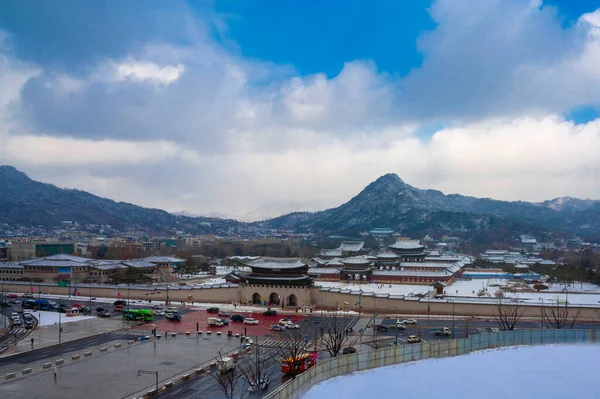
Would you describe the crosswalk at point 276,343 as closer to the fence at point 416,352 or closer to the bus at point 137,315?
the bus at point 137,315

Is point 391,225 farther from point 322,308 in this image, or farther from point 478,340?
point 478,340

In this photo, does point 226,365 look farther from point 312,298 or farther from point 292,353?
point 312,298

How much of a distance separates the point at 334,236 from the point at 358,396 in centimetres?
15892

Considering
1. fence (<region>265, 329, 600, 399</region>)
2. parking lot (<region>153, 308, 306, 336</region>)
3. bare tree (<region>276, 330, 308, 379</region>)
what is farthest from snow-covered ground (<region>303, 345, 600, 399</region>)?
parking lot (<region>153, 308, 306, 336</region>)

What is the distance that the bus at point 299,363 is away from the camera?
18688mm

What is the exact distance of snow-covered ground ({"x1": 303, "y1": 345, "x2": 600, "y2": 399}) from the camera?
10.3 m

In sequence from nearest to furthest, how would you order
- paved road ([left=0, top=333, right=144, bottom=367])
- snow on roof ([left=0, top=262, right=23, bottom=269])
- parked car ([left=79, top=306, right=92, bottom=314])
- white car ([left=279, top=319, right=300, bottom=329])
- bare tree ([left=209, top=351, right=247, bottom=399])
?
bare tree ([left=209, top=351, right=247, bottom=399]) < paved road ([left=0, top=333, right=144, bottom=367]) < white car ([left=279, top=319, right=300, bottom=329]) < parked car ([left=79, top=306, right=92, bottom=314]) < snow on roof ([left=0, top=262, right=23, bottom=269])

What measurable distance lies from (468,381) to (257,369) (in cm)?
817

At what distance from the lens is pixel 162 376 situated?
65.7ft

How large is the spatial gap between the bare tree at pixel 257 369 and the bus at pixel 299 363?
25.7 inches

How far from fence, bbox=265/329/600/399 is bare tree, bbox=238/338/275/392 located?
571 cm

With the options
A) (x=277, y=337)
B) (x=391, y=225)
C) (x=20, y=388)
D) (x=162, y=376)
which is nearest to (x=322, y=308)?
(x=277, y=337)

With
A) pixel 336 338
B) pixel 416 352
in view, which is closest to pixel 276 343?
pixel 336 338

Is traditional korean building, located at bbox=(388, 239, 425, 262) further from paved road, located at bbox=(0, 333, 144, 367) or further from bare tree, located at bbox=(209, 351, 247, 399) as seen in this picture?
bare tree, located at bbox=(209, 351, 247, 399)
